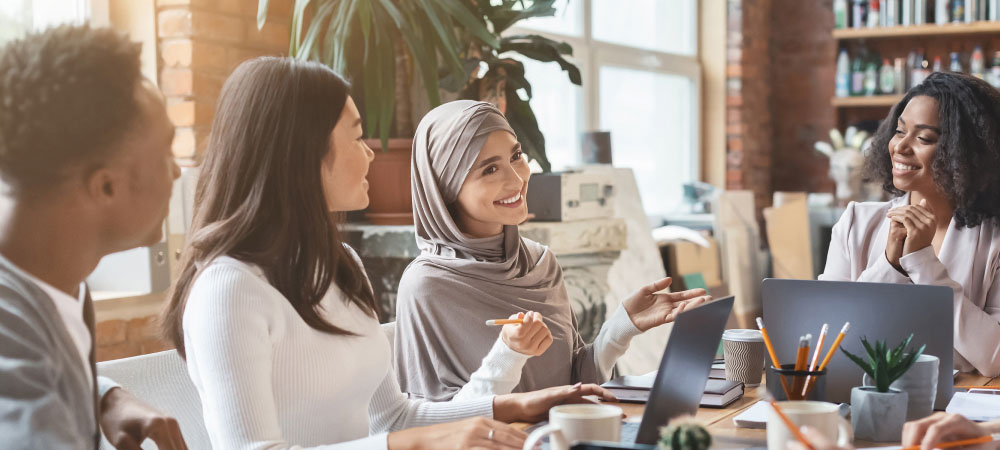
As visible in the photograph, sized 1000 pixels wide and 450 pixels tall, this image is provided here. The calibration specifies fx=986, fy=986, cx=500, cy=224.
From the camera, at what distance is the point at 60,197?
0.81 m

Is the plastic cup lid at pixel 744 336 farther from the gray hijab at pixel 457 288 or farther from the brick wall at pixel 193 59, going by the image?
the brick wall at pixel 193 59

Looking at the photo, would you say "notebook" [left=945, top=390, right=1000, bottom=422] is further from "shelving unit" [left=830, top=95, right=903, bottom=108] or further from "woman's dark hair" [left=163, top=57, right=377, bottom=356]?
"shelving unit" [left=830, top=95, right=903, bottom=108]

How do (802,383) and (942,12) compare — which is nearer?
(802,383)

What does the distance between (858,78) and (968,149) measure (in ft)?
12.8

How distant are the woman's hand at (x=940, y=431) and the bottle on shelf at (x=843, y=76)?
16.6 ft

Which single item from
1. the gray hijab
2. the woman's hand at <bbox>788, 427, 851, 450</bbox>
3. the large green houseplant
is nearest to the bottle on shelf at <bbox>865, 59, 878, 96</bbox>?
the large green houseplant

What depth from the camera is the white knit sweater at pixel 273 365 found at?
3.98 feet

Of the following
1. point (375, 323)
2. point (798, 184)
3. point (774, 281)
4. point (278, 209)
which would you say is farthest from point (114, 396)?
point (798, 184)

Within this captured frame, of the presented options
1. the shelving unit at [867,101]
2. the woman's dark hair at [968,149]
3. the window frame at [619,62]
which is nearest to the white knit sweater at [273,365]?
the woman's dark hair at [968,149]

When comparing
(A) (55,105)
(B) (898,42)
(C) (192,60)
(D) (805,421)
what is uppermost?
(B) (898,42)

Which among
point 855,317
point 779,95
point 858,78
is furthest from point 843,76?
point 855,317

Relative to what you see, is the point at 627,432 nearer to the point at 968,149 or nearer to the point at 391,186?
the point at 968,149

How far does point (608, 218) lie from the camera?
3.50 m

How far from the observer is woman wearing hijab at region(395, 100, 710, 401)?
6.28 feet
